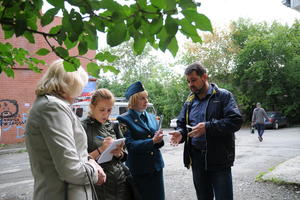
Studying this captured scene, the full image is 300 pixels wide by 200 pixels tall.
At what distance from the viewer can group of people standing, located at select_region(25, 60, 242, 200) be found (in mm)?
1530

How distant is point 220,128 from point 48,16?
1975 millimetres

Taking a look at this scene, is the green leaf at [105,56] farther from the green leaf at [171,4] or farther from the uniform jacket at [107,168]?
the uniform jacket at [107,168]

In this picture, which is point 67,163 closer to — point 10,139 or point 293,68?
point 10,139

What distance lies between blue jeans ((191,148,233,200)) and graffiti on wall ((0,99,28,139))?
1530 centimetres

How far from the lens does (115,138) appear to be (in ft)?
9.02

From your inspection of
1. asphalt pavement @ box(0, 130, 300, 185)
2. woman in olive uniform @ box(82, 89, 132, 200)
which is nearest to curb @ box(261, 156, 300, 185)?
asphalt pavement @ box(0, 130, 300, 185)

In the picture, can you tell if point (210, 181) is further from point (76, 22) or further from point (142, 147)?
point (76, 22)

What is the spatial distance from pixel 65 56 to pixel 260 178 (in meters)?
5.30

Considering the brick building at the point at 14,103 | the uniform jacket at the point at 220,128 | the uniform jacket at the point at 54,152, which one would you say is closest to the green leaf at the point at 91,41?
the uniform jacket at the point at 54,152

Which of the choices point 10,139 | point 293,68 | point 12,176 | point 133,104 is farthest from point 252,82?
point 133,104

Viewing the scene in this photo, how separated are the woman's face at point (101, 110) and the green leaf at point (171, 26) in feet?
5.55

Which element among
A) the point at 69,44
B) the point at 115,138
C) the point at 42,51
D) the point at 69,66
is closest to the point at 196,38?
the point at 69,44

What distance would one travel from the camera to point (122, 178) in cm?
251

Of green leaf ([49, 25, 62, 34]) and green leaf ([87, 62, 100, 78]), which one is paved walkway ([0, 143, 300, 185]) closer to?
green leaf ([87, 62, 100, 78])
